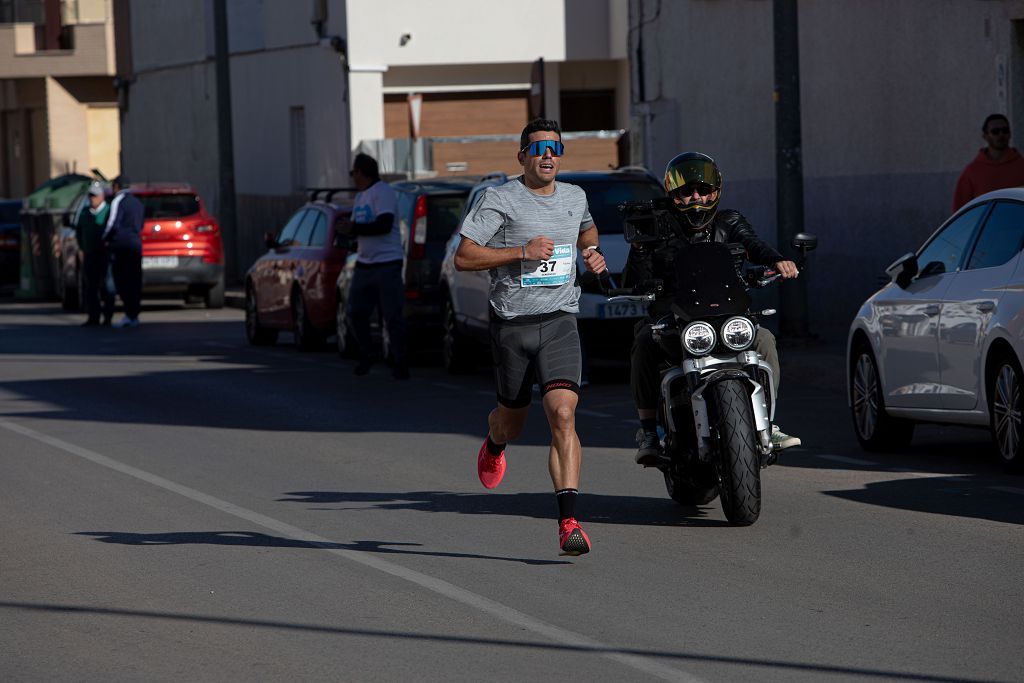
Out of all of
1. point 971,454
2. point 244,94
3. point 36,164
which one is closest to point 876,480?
point 971,454

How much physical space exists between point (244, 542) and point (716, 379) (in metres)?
2.31

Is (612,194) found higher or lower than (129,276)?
higher

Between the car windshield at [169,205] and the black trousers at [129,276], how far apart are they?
123 inches

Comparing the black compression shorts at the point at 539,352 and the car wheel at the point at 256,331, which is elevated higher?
the black compression shorts at the point at 539,352

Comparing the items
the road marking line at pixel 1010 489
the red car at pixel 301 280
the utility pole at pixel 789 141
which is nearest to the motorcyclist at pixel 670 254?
the road marking line at pixel 1010 489

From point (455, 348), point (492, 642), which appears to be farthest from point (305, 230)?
point (492, 642)

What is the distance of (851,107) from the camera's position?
72.1ft

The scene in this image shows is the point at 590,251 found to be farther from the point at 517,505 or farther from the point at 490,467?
the point at 517,505

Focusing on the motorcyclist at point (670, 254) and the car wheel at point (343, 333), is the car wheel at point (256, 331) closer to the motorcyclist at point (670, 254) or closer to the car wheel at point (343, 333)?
the car wheel at point (343, 333)

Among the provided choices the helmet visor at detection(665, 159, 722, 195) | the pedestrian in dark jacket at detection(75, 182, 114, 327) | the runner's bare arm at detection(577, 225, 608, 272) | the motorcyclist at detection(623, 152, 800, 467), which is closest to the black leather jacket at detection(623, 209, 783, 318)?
the motorcyclist at detection(623, 152, 800, 467)

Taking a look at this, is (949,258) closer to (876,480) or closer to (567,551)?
(876,480)

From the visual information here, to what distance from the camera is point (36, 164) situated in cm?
6284

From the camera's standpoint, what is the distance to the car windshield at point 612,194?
1755 centimetres

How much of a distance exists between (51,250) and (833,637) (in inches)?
1117
